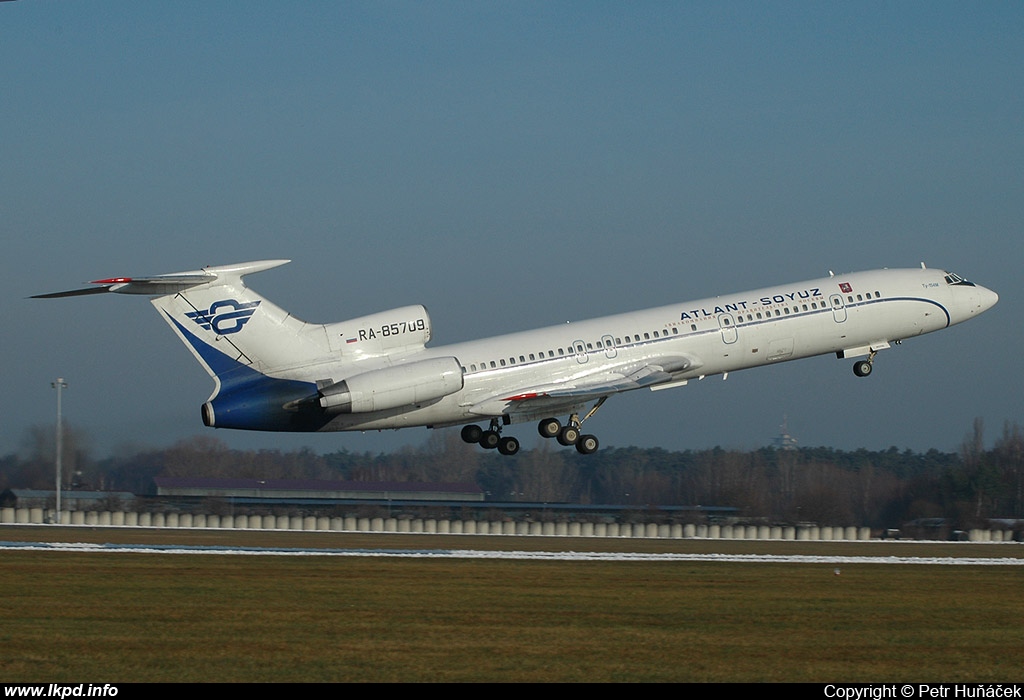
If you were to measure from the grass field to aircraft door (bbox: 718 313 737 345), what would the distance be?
25.5 feet

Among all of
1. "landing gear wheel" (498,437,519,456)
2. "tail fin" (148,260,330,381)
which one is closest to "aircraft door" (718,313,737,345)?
"landing gear wheel" (498,437,519,456)

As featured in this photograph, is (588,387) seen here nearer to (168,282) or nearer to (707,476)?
(168,282)

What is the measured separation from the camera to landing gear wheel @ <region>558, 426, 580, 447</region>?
4084 centimetres

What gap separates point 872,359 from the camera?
141ft

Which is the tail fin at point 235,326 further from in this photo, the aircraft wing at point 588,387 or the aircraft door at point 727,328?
the aircraft door at point 727,328

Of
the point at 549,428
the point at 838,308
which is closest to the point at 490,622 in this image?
the point at 549,428

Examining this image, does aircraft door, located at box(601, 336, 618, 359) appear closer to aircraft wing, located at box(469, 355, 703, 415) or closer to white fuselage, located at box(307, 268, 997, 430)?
white fuselage, located at box(307, 268, 997, 430)

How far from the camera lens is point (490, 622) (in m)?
22.7

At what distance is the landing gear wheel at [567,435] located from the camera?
40844mm

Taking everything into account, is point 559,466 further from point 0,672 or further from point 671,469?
point 0,672

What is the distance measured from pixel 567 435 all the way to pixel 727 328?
602 cm

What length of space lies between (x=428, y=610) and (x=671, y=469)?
8482cm

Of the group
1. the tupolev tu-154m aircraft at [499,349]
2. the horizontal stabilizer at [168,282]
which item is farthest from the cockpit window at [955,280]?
the horizontal stabilizer at [168,282]
